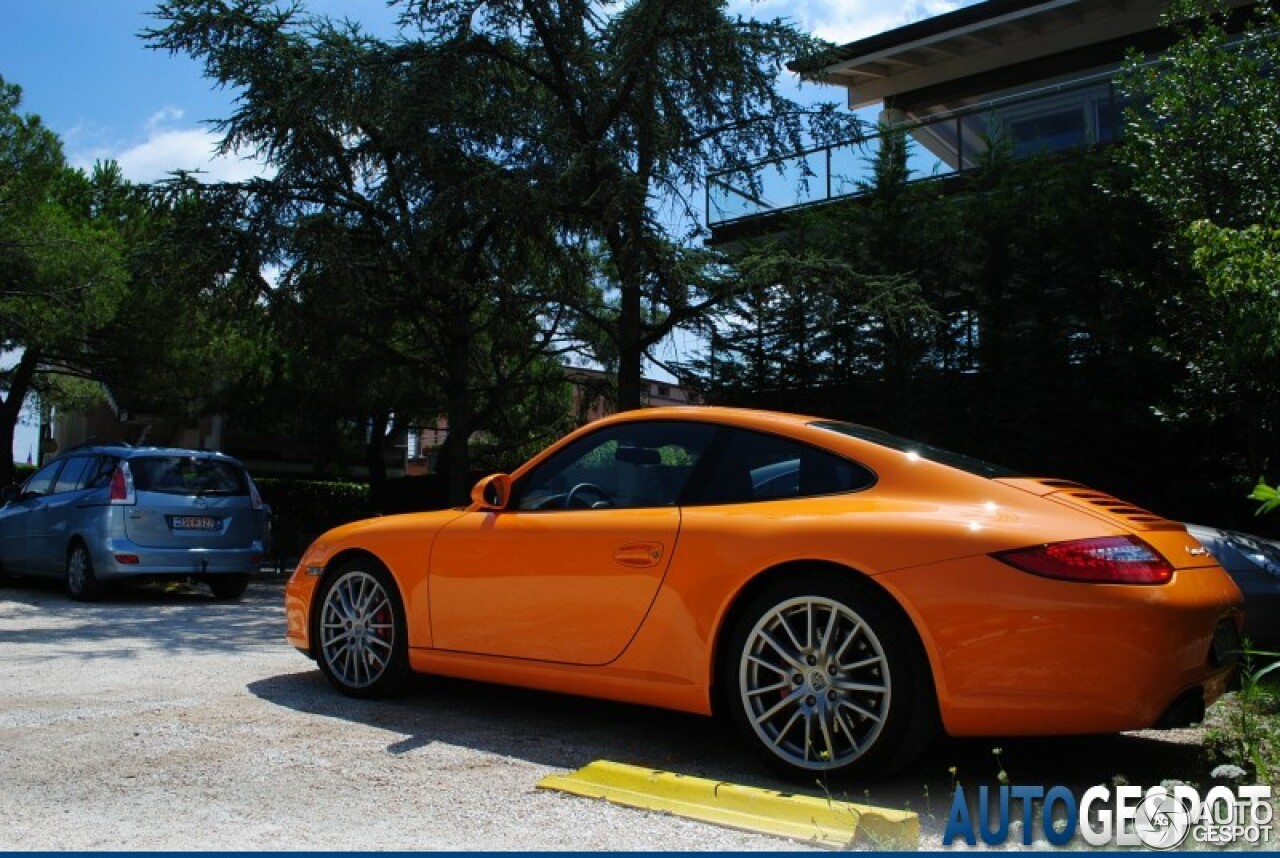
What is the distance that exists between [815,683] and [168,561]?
8710 mm

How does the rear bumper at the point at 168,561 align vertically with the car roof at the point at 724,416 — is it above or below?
below

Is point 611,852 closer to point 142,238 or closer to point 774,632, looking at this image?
point 774,632

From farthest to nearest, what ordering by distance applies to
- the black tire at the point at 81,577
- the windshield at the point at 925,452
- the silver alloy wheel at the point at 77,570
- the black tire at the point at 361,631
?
1. the silver alloy wheel at the point at 77,570
2. the black tire at the point at 81,577
3. the black tire at the point at 361,631
4. the windshield at the point at 925,452

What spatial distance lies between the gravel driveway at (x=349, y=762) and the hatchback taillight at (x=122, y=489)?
4347mm

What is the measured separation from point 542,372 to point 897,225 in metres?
7.77

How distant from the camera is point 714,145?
45.8 ft

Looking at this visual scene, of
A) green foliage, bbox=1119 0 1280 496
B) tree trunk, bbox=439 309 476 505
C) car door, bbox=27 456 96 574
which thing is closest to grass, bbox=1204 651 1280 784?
green foliage, bbox=1119 0 1280 496

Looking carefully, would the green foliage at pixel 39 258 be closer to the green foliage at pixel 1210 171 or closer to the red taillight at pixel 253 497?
the red taillight at pixel 253 497

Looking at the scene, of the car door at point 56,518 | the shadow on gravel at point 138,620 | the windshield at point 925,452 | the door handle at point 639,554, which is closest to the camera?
the windshield at point 925,452

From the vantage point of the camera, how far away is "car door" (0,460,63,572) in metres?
12.1

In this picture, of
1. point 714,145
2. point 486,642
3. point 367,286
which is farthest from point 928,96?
point 486,642

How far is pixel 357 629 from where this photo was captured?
223 inches

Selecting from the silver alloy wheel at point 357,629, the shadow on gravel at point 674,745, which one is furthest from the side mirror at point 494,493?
the shadow on gravel at point 674,745

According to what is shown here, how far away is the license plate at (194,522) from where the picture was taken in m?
11.0
